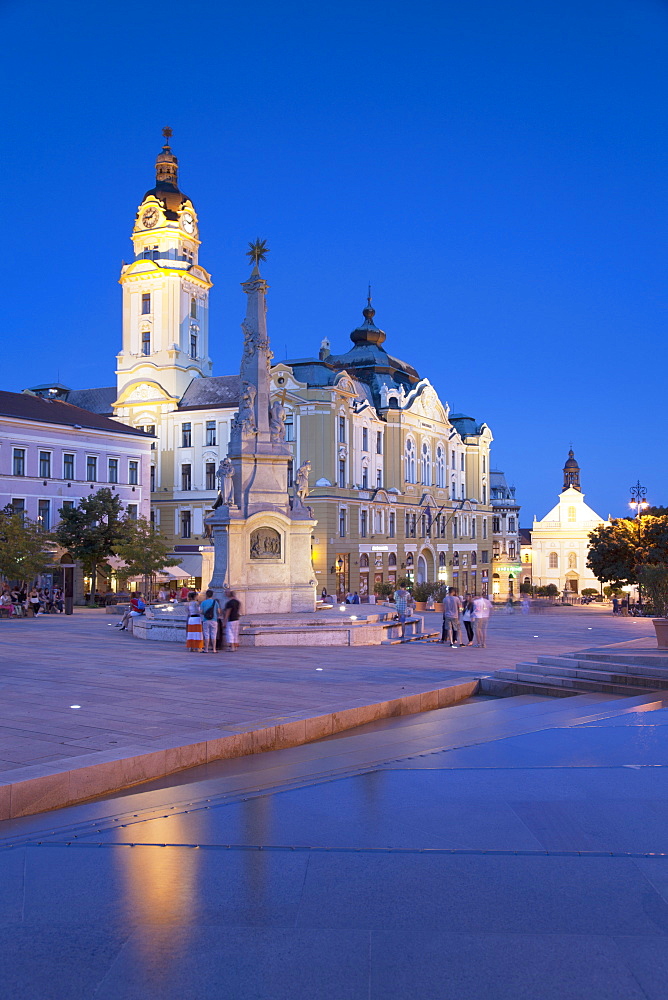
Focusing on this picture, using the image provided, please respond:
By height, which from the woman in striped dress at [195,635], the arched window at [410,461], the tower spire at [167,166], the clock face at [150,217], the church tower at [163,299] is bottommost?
the woman in striped dress at [195,635]

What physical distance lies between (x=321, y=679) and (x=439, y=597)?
33.5 meters

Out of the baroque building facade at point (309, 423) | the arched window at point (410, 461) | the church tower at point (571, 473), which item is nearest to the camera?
the baroque building facade at point (309, 423)

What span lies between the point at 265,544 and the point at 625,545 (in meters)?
33.0

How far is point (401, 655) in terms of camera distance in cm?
1997

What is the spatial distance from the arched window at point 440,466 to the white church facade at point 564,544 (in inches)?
1066

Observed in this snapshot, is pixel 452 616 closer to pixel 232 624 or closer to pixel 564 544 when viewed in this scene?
pixel 232 624

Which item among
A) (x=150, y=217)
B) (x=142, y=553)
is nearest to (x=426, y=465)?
(x=150, y=217)

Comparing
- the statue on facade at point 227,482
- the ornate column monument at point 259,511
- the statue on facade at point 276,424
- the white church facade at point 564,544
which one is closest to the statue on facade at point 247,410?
the ornate column monument at point 259,511

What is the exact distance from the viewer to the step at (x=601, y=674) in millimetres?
14758

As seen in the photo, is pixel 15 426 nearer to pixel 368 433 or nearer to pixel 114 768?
pixel 368 433

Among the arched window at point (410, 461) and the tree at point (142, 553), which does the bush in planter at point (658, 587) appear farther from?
the arched window at point (410, 461)

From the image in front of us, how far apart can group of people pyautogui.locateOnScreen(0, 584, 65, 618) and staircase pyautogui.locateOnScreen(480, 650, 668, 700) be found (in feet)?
79.4

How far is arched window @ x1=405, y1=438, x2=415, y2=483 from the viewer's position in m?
71.4

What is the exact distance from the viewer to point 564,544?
100 metres
